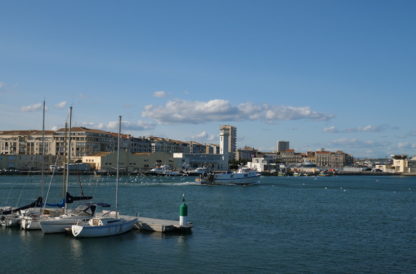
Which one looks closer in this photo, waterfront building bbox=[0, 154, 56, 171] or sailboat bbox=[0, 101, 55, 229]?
sailboat bbox=[0, 101, 55, 229]

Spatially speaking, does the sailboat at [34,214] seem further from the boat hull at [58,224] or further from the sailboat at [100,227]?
the sailboat at [100,227]

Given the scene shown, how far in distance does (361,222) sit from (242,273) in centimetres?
1692

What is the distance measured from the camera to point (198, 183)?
87562mm

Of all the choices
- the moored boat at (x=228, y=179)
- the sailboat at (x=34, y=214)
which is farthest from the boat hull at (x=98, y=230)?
the moored boat at (x=228, y=179)

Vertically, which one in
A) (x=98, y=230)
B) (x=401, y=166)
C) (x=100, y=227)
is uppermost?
(x=401, y=166)

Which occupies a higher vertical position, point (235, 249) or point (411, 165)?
point (411, 165)

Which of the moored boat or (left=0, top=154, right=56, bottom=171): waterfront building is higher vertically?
(left=0, top=154, right=56, bottom=171): waterfront building

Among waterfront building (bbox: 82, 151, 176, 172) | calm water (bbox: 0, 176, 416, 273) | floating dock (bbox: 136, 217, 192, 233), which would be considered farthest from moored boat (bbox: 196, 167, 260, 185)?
floating dock (bbox: 136, 217, 192, 233)

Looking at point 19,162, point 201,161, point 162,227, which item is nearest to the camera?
point 162,227

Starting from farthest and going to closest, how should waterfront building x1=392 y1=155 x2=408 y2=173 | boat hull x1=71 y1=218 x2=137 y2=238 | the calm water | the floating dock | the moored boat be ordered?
waterfront building x1=392 y1=155 x2=408 y2=173 → the moored boat → the floating dock → boat hull x1=71 y1=218 x2=137 y2=238 → the calm water

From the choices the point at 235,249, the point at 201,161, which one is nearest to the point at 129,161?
the point at 201,161

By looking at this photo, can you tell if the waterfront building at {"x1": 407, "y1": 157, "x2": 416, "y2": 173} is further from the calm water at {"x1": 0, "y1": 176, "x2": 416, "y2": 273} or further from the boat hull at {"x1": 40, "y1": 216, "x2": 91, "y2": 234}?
the boat hull at {"x1": 40, "y1": 216, "x2": 91, "y2": 234}

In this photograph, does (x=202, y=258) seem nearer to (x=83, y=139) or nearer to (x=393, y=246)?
(x=393, y=246)

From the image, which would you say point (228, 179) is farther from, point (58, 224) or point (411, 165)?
point (411, 165)
